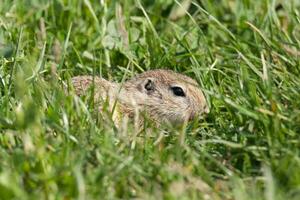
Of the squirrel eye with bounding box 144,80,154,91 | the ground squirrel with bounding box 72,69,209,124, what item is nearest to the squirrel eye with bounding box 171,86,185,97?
the ground squirrel with bounding box 72,69,209,124

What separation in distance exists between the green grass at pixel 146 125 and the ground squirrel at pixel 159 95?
124mm

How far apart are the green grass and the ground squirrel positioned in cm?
12

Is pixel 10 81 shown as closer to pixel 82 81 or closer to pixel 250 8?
pixel 82 81

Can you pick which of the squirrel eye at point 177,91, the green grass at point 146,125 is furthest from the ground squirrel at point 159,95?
the green grass at point 146,125

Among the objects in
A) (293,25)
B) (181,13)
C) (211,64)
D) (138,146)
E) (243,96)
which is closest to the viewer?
(138,146)

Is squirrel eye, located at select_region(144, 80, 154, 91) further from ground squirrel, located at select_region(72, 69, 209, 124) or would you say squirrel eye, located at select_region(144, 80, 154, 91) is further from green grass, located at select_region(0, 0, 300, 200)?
green grass, located at select_region(0, 0, 300, 200)

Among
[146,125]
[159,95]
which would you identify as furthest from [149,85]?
[146,125]

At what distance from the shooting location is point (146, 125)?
508cm

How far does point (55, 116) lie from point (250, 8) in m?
2.86

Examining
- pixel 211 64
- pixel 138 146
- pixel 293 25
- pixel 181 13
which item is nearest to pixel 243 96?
pixel 138 146

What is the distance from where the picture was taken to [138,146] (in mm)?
4672

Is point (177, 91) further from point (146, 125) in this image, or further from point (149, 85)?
point (146, 125)

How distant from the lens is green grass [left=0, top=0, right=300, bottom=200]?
13.7 feet

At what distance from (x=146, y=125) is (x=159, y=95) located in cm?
A: 172
